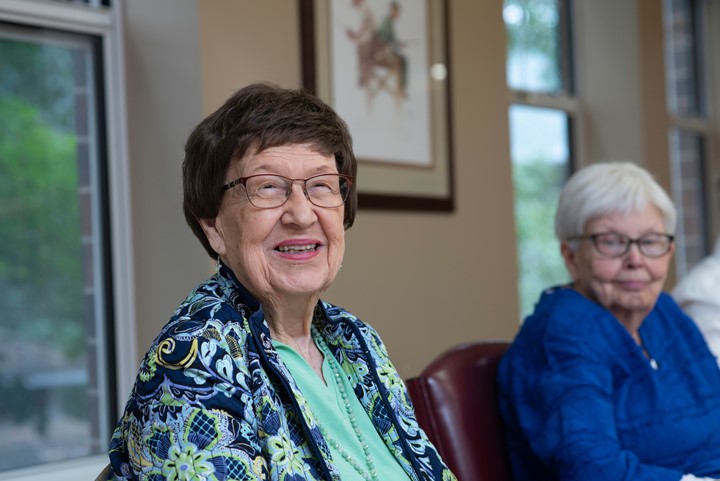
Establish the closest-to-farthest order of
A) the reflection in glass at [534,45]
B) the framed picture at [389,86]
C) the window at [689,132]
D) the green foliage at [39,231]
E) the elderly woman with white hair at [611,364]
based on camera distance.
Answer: the elderly woman with white hair at [611,364] → the green foliage at [39,231] → the framed picture at [389,86] → the reflection in glass at [534,45] → the window at [689,132]

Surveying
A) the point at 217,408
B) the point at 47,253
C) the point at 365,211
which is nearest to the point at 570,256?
the point at 365,211

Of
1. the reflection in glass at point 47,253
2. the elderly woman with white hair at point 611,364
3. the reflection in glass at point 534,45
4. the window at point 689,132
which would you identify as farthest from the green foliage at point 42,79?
the window at point 689,132

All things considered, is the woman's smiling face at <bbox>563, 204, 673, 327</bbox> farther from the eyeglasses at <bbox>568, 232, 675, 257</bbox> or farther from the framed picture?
the framed picture

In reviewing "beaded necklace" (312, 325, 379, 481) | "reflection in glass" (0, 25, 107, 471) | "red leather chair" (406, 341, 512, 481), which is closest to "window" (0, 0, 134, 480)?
"reflection in glass" (0, 25, 107, 471)

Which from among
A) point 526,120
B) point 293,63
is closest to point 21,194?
point 293,63

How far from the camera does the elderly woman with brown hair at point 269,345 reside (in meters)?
1.34

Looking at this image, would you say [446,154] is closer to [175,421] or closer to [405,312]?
[405,312]

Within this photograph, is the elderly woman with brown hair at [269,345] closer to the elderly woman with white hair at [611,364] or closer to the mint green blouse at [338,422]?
the mint green blouse at [338,422]

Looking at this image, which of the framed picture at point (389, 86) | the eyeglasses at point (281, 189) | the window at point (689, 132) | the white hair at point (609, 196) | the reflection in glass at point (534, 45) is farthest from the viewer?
the window at point (689, 132)

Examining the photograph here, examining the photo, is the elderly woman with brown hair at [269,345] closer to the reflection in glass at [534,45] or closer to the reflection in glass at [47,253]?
the reflection in glass at [47,253]

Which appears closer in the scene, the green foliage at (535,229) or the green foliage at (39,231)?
the green foliage at (39,231)

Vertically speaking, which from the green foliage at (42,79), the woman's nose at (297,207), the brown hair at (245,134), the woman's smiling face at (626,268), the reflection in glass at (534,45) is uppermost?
the reflection in glass at (534,45)

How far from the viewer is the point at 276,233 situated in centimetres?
157

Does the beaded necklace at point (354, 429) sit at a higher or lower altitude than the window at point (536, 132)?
lower
